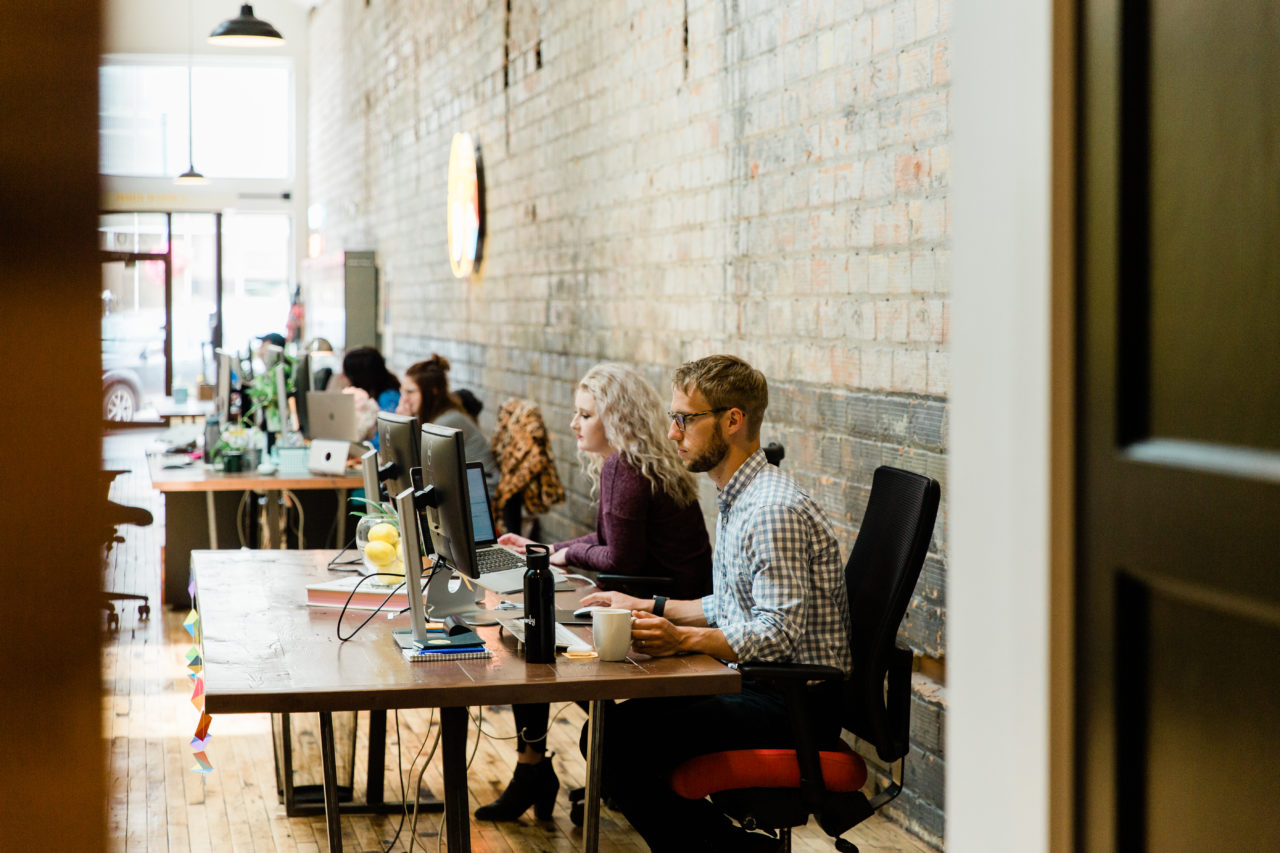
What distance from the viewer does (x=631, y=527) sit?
3.44 meters

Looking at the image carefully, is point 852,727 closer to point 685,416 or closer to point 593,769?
point 593,769

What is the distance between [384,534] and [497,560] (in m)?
0.35

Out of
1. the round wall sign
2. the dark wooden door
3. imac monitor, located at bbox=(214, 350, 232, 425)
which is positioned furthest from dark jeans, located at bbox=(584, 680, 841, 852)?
the round wall sign

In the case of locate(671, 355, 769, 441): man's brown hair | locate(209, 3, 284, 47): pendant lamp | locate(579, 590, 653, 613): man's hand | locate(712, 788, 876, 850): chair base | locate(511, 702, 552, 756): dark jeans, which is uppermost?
locate(209, 3, 284, 47): pendant lamp

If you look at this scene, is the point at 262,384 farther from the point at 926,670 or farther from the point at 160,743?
the point at 926,670

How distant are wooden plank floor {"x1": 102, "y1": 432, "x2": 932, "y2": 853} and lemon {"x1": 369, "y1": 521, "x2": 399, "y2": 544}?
482mm

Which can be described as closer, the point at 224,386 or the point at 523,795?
the point at 523,795

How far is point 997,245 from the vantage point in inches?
45.1

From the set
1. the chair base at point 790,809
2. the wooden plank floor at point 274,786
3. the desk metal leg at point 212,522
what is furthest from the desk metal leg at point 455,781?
the desk metal leg at point 212,522

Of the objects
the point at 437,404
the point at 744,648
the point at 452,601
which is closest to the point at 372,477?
the point at 452,601

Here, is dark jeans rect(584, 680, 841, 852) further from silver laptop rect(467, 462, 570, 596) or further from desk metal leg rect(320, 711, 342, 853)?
desk metal leg rect(320, 711, 342, 853)

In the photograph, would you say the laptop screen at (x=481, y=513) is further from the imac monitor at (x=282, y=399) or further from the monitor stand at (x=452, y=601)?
the imac monitor at (x=282, y=399)

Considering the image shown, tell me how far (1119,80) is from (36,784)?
96cm

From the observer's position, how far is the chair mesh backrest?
7.95ft
